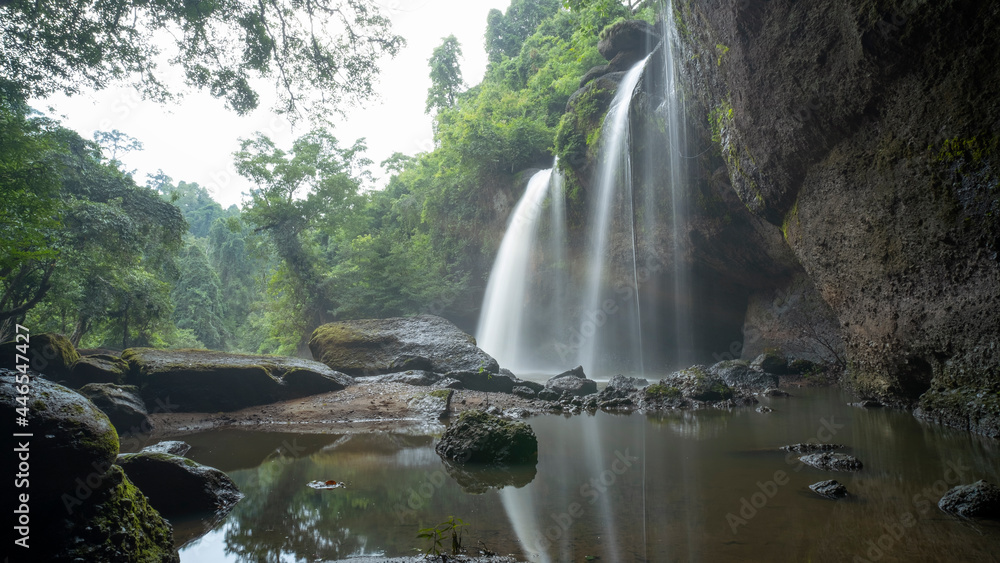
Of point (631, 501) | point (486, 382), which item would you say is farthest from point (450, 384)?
point (631, 501)

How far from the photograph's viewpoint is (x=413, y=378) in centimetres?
1180

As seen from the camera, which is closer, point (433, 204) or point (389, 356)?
point (389, 356)

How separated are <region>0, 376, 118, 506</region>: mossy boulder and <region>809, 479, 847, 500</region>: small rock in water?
4.74m

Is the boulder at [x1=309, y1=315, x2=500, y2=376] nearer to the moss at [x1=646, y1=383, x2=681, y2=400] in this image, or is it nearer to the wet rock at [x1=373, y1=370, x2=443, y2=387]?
the wet rock at [x1=373, y1=370, x2=443, y2=387]

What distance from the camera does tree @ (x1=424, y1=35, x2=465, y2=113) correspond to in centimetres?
3823

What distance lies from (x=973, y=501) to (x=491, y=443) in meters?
3.90

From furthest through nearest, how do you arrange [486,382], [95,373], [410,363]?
1. [410,363]
2. [486,382]
3. [95,373]

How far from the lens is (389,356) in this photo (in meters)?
13.8

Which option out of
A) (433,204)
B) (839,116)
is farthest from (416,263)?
(839,116)

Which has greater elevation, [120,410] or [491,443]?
[120,410]

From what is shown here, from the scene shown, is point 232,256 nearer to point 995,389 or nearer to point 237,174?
point 237,174

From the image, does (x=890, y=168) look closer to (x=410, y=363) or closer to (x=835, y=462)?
(x=835, y=462)

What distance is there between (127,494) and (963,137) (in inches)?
335

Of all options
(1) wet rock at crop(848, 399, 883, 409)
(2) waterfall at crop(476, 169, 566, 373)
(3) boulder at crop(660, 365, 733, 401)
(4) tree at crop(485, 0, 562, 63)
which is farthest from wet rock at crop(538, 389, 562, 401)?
(4) tree at crop(485, 0, 562, 63)
